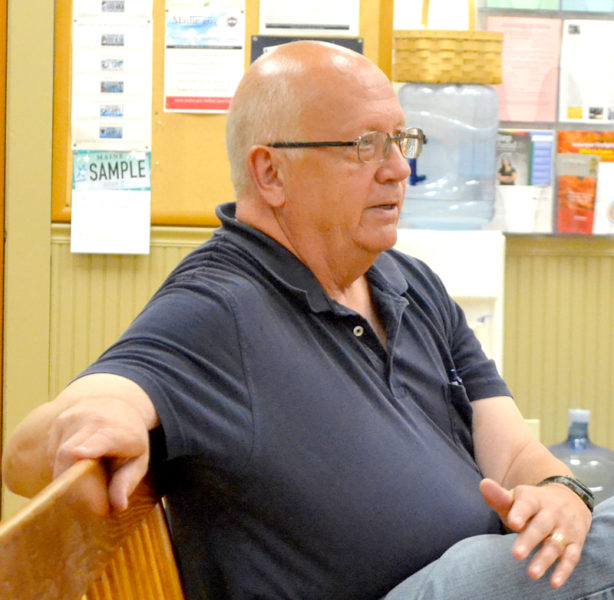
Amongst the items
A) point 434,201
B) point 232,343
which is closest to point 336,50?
point 232,343

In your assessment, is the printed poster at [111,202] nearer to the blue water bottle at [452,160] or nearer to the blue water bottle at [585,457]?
the blue water bottle at [452,160]

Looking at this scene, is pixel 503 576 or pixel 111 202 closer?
pixel 503 576

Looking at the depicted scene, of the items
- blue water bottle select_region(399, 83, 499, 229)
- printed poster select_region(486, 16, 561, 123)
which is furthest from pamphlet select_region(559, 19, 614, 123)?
blue water bottle select_region(399, 83, 499, 229)

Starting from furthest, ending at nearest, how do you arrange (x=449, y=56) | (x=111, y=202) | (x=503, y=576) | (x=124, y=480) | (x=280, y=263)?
(x=111, y=202) → (x=449, y=56) → (x=280, y=263) → (x=503, y=576) → (x=124, y=480)

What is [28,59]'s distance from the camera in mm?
2594

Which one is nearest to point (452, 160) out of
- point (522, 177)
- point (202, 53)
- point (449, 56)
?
point (522, 177)

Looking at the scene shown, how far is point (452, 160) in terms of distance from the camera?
8.70 ft

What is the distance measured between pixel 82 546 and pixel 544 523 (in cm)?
55

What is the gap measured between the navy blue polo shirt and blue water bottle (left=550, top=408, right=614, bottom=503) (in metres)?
1.28

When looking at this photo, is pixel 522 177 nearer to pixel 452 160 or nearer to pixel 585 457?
pixel 452 160

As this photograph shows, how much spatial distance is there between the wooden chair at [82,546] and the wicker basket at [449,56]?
1.62 m

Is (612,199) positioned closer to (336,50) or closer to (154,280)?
(154,280)

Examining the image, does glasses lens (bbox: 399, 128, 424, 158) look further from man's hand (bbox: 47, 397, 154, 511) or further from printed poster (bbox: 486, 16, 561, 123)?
printed poster (bbox: 486, 16, 561, 123)

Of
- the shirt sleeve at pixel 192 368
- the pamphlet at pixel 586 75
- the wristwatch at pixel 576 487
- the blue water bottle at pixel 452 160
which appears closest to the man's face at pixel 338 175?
the shirt sleeve at pixel 192 368
